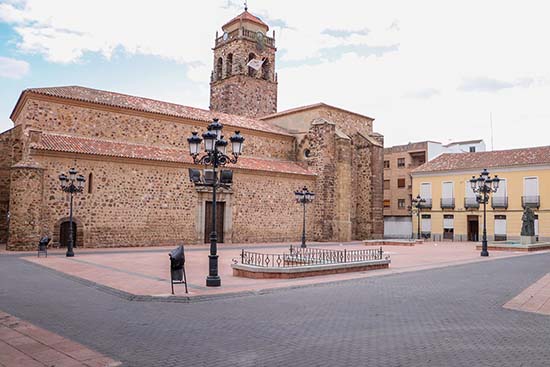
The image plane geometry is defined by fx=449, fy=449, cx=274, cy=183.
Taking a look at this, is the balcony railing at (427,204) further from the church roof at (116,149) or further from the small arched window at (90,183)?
the small arched window at (90,183)

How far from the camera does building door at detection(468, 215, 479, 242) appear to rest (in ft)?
120

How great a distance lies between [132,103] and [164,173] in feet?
16.2

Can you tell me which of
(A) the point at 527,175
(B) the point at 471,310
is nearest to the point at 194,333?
(B) the point at 471,310

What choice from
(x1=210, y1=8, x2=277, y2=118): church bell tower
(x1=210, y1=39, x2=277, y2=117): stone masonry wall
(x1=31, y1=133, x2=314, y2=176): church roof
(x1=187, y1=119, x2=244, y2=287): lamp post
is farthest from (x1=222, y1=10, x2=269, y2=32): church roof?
(x1=187, y1=119, x2=244, y2=287): lamp post

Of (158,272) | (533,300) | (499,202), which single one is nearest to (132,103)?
(158,272)

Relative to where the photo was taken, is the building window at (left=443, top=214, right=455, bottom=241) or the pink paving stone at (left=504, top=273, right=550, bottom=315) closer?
the pink paving stone at (left=504, top=273, right=550, bottom=315)

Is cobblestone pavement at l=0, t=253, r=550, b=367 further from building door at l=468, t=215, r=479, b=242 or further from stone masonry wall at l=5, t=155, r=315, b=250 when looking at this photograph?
building door at l=468, t=215, r=479, b=242

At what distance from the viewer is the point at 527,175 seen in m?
33.9

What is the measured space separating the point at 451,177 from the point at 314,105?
1361 cm

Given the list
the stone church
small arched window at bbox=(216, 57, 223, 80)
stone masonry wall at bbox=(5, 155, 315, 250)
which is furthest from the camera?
small arched window at bbox=(216, 57, 223, 80)

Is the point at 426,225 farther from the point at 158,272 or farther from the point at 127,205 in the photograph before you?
the point at 158,272

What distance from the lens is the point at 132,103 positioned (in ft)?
87.0

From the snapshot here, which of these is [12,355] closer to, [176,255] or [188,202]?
[176,255]

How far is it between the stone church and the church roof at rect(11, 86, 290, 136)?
3.9 inches
